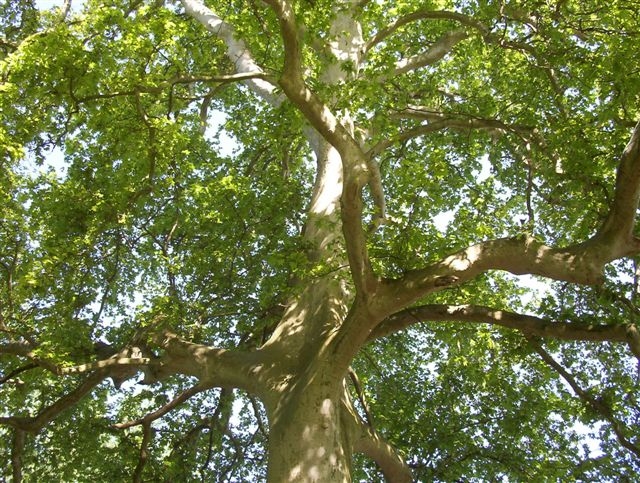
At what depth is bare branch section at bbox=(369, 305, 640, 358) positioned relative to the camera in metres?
5.43

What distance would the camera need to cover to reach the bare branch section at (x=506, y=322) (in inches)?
214

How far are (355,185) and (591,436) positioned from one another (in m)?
6.60

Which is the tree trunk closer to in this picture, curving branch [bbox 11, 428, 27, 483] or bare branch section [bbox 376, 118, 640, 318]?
bare branch section [bbox 376, 118, 640, 318]

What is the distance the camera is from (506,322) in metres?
5.66

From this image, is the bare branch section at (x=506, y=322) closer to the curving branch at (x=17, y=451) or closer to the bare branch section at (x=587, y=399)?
the bare branch section at (x=587, y=399)

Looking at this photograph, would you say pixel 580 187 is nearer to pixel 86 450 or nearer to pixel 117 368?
pixel 117 368

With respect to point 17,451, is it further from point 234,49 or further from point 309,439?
point 234,49

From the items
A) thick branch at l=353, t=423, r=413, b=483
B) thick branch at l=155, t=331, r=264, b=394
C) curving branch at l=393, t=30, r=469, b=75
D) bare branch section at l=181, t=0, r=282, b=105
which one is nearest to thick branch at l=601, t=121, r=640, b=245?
thick branch at l=353, t=423, r=413, b=483

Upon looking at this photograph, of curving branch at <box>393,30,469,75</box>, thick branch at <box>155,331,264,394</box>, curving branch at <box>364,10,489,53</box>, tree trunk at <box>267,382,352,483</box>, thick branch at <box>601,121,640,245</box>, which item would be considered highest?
curving branch at <box>393,30,469,75</box>

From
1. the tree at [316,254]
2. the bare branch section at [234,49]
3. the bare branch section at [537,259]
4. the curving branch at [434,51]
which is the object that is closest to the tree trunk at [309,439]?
the tree at [316,254]

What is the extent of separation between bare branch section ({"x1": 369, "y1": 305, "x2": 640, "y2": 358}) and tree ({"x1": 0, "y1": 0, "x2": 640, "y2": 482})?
2 centimetres

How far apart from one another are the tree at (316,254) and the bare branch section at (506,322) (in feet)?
0.07

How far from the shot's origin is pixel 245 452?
9422 millimetres

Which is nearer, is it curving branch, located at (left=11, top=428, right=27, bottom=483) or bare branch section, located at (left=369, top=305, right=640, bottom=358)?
bare branch section, located at (left=369, top=305, right=640, bottom=358)
